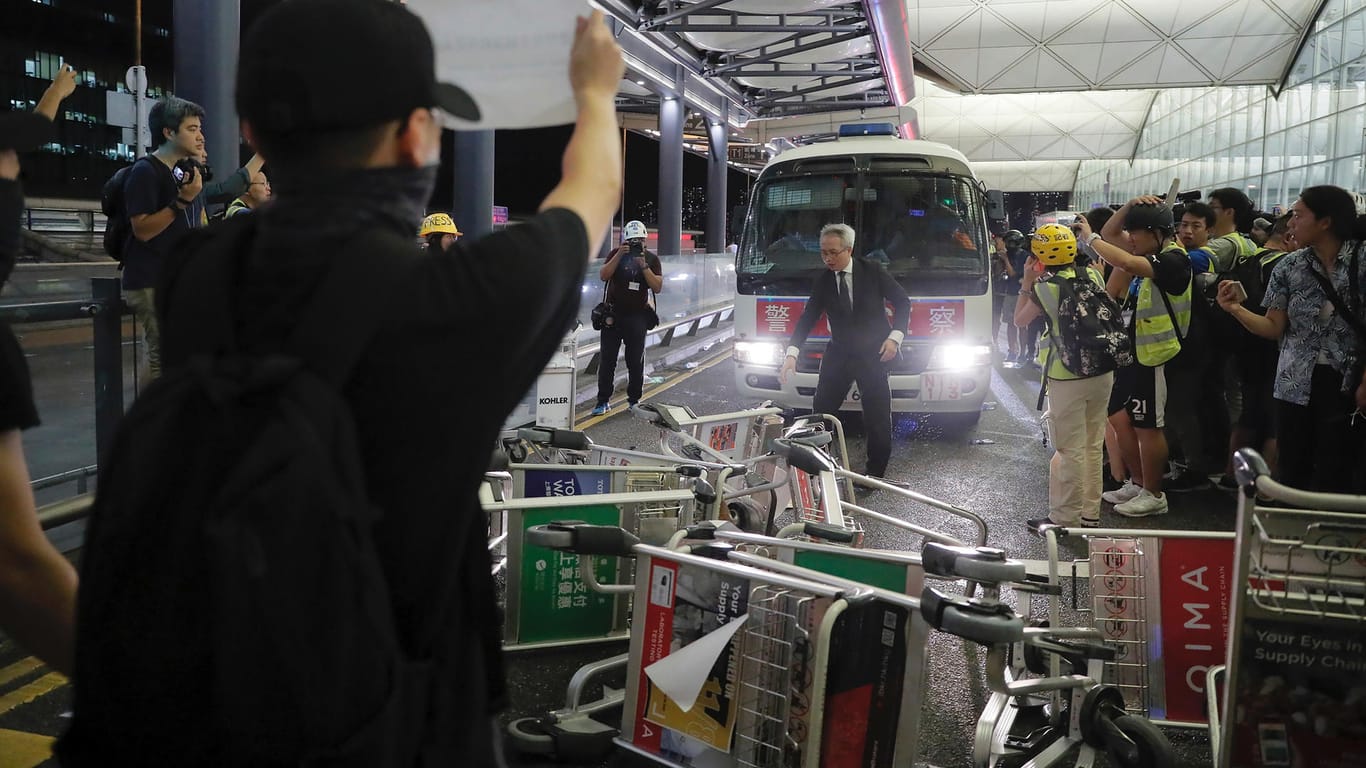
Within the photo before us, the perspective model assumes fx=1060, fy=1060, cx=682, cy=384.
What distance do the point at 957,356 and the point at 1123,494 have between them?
252cm

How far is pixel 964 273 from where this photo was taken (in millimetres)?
9852

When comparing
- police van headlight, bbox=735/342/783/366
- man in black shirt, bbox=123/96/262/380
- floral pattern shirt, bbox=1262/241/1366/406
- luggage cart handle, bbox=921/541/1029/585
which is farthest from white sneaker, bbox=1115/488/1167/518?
man in black shirt, bbox=123/96/262/380

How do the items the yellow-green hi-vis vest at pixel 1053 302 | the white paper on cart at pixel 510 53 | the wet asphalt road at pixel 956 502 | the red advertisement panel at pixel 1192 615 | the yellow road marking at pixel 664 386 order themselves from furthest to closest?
the yellow road marking at pixel 664 386 → the yellow-green hi-vis vest at pixel 1053 302 → the wet asphalt road at pixel 956 502 → the red advertisement panel at pixel 1192 615 → the white paper on cart at pixel 510 53

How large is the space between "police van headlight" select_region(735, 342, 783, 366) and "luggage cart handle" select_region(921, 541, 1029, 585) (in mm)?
7013

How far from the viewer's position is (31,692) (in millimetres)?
4117

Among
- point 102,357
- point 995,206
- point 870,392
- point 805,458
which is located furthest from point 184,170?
point 995,206

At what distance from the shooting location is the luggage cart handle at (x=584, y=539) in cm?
326

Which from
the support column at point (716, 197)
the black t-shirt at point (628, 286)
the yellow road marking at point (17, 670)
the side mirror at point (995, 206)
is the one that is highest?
the support column at point (716, 197)

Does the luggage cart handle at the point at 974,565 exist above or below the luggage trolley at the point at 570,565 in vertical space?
above

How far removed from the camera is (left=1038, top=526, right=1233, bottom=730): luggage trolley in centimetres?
385

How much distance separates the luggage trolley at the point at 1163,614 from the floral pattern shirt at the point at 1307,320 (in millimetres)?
2353

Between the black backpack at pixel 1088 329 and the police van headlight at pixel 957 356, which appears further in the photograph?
the police van headlight at pixel 957 356

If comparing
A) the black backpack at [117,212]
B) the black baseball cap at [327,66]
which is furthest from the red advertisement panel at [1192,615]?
the black backpack at [117,212]

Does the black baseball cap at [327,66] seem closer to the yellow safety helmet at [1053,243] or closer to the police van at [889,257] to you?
the yellow safety helmet at [1053,243]
